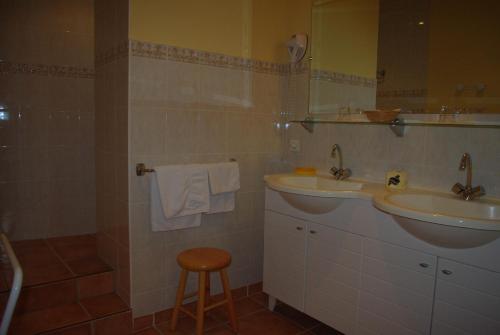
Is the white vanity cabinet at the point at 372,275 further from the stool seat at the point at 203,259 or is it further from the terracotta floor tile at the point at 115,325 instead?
the terracotta floor tile at the point at 115,325

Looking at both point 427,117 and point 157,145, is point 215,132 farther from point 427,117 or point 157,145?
point 427,117

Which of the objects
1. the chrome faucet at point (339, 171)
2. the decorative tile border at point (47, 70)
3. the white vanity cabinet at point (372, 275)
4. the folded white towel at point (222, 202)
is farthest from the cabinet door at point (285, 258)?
the decorative tile border at point (47, 70)

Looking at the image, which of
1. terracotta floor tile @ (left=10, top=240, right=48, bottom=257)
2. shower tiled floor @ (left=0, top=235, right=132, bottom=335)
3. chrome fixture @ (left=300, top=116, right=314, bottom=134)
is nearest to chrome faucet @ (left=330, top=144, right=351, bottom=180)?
chrome fixture @ (left=300, top=116, right=314, bottom=134)

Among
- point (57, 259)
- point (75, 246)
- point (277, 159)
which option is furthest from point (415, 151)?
point (75, 246)

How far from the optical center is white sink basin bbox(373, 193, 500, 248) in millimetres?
1322

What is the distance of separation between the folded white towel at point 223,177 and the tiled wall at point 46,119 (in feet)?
4.82

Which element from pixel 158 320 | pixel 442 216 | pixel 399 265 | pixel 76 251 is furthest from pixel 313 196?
pixel 76 251

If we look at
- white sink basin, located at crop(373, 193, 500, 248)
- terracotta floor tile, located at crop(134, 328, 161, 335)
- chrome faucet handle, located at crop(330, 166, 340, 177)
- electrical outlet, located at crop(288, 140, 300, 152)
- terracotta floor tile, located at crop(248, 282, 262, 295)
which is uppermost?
electrical outlet, located at crop(288, 140, 300, 152)

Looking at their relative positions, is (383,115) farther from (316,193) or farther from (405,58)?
(316,193)

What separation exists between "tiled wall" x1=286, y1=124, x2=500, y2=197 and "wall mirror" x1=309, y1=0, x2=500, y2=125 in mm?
100

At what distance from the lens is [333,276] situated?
1.96m

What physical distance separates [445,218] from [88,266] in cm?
206

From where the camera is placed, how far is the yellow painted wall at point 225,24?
2.07 m

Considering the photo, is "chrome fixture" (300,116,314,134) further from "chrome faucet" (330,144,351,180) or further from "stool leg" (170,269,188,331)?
"stool leg" (170,269,188,331)
